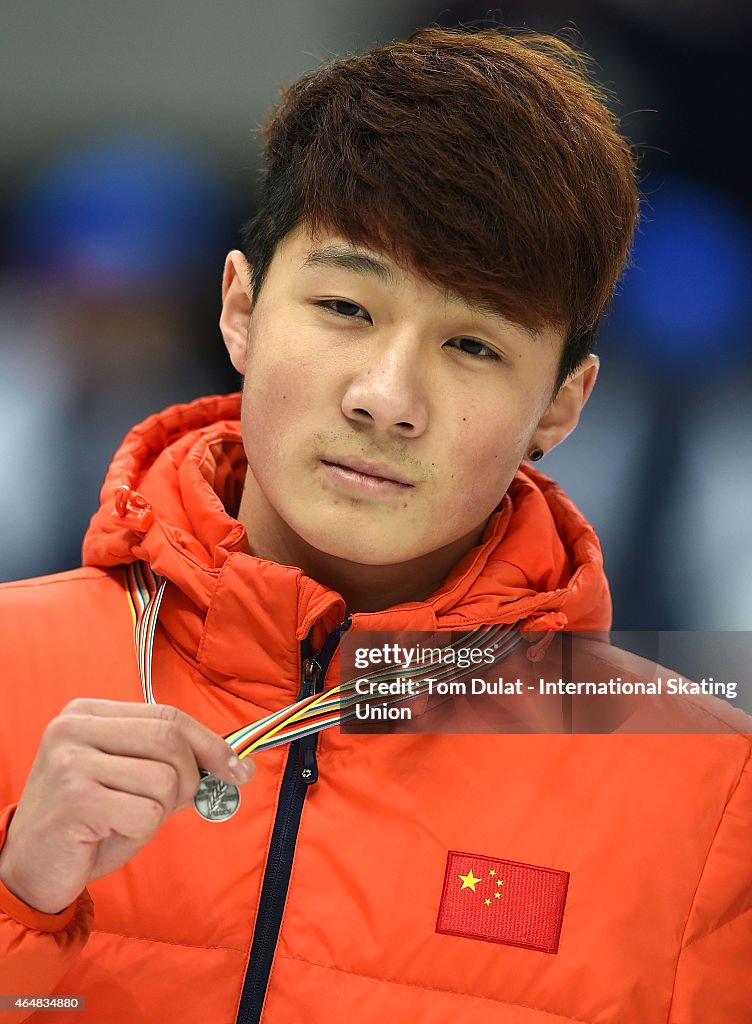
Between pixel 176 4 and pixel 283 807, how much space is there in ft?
5.73

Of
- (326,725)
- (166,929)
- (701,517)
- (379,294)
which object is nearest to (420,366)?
(379,294)

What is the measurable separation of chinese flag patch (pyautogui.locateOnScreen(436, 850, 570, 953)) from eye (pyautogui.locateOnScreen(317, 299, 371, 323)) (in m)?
0.69

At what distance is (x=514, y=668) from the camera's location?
1.70 metres

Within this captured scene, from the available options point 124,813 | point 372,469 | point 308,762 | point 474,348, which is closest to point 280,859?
point 308,762

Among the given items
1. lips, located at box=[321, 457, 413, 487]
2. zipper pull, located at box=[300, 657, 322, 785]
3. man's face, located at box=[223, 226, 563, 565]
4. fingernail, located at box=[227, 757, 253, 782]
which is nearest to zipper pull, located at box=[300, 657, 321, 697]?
zipper pull, located at box=[300, 657, 322, 785]

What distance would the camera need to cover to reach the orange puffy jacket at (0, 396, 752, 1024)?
4.75 ft

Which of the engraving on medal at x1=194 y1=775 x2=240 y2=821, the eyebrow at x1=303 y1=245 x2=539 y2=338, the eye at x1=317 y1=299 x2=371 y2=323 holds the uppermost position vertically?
the eyebrow at x1=303 y1=245 x2=539 y2=338

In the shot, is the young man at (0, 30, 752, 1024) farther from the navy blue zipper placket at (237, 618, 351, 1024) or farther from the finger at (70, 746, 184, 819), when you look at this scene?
the finger at (70, 746, 184, 819)

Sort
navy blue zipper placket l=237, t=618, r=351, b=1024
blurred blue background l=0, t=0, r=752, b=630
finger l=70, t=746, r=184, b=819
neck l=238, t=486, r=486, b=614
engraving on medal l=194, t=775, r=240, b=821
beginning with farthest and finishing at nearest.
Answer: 1. blurred blue background l=0, t=0, r=752, b=630
2. neck l=238, t=486, r=486, b=614
3. navy blue zipper placket l=237, t=618, r=351, b=1024
4. engraving on medal l=194, t=775, r=240, b=821
5. finger l=70, t=746, r=184, b=819

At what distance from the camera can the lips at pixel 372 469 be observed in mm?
1495

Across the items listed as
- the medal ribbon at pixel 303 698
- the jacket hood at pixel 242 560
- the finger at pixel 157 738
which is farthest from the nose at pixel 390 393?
the finger at pixel 157 738

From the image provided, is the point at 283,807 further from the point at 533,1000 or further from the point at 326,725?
the point at 533,1000

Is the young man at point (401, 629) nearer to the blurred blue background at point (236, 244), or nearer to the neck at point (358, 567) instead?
the neck at point (358, 567)

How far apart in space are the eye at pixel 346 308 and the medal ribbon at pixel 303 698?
1.44ft
